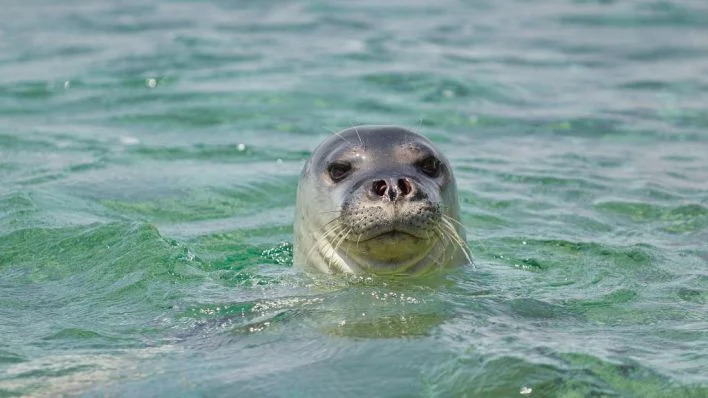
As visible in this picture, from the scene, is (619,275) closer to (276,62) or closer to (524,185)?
(524,185)

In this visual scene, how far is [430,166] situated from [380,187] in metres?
0.48

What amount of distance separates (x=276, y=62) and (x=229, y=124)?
235cm

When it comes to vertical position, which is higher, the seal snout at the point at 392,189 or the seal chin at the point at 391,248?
the seal snout at the point at 392,189

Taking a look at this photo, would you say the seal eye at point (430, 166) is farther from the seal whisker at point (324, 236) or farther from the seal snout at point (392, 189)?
the seal whisker at point (324, 236)

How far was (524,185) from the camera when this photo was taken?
8.16 meters

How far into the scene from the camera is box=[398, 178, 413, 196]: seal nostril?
193 inches

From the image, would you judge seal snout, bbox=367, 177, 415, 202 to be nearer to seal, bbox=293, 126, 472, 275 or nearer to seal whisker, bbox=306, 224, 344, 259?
seal, bbox=293, 126, 472, 275

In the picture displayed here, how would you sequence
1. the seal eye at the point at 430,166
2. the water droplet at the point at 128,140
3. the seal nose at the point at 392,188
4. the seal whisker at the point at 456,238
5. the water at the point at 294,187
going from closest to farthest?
the water at the point at 294,187 < the seal nose at the point at 392,188 < the seal whisker at the point at 456,238 < the seal eye at the point at 430,166 < the water droplet at the point at 128,140

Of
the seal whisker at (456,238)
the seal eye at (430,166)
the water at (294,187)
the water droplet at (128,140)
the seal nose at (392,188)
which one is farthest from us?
the water droplet at (128,140)

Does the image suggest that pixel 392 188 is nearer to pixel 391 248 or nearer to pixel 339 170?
pixel 391 248

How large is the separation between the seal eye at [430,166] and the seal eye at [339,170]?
0.30 m

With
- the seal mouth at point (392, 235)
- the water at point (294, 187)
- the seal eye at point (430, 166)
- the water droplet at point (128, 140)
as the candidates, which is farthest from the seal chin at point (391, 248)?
the water droplet at point (128, 140)

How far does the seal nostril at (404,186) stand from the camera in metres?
4.91

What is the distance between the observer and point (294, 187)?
796cm
